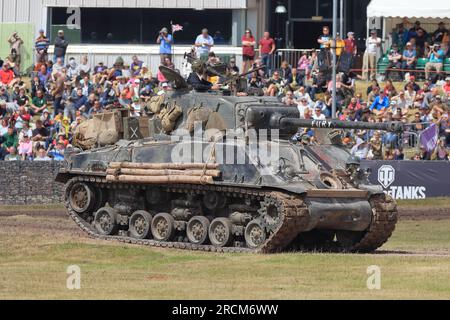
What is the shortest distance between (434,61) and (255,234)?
18200 mm

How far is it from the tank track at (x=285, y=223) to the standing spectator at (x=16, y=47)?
19.7 metres

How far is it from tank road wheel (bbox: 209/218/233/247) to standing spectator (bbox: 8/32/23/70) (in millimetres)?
22627

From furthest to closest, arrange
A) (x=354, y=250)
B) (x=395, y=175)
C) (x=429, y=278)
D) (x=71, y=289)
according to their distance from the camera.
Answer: (x=395, y=175)
(x=354, y=250)
(x=429, y=278)
(x=71, y=289)

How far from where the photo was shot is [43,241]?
26891 mm

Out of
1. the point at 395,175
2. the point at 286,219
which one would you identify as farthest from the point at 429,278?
the point at 395,175

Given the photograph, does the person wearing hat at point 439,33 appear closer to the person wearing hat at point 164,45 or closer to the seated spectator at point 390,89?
the seated spectator at point 390,89

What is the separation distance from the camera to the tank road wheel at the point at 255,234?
86.8 ft

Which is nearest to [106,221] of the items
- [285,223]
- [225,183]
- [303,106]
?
[225,183]

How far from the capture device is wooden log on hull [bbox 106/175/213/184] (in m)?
27.1

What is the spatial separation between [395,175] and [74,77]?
41.9ft

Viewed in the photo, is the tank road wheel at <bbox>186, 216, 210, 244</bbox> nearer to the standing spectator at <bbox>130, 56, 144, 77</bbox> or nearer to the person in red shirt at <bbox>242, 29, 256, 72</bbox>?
the standing spectator at <bbox>130, 56, 144, 77</bbox>

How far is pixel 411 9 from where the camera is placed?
42188mm

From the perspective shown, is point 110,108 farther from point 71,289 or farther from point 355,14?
point 355,14

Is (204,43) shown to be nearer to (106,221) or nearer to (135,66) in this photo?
(135,66)
